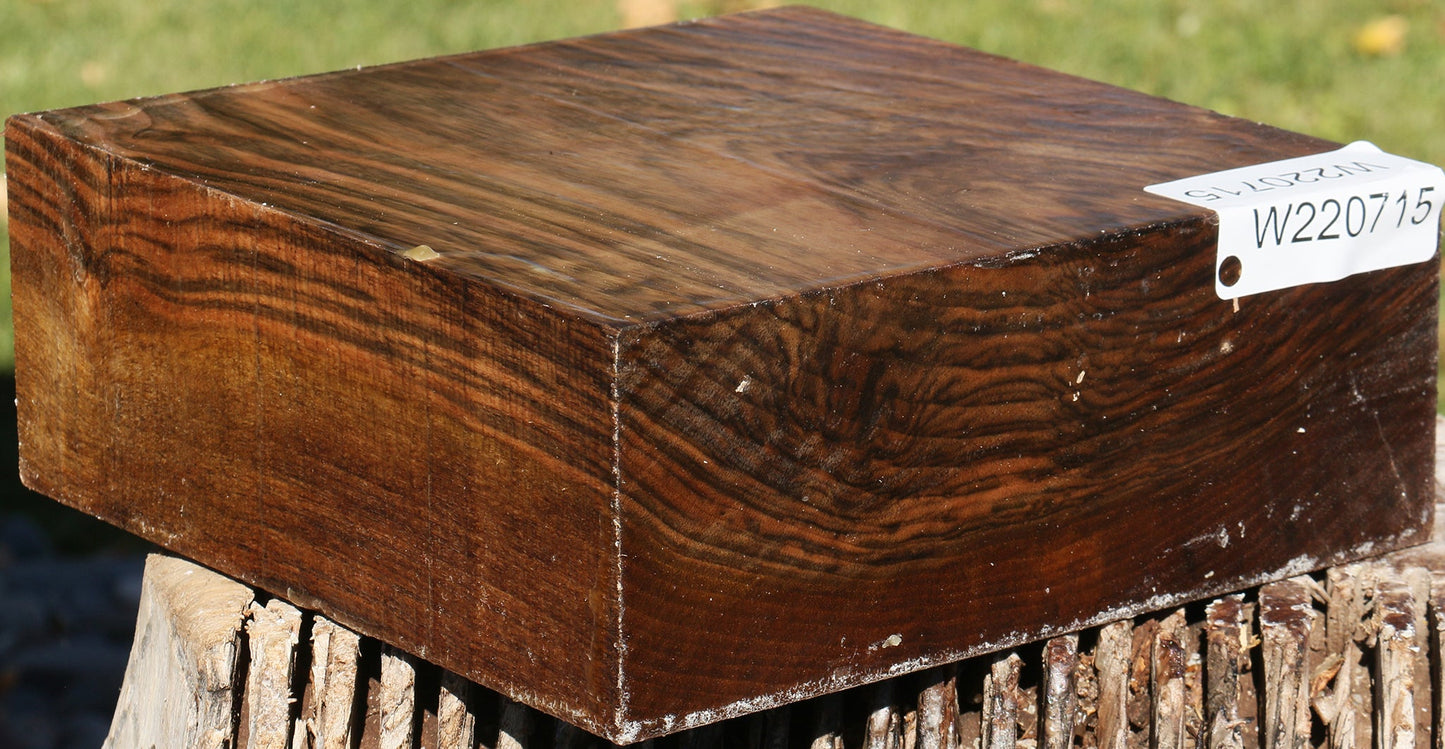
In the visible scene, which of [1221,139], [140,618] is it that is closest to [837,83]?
[1221,139]

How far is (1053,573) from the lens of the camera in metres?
1.70

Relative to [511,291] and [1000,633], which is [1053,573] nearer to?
[1000,633]

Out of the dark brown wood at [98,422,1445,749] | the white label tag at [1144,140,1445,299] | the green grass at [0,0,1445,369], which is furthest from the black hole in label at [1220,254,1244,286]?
the green grass at [0,0,1445,369]

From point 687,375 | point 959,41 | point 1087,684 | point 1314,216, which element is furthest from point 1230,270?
point 959,41

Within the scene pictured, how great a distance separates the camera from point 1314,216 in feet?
5.77

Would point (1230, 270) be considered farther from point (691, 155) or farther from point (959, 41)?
point (959, 41)

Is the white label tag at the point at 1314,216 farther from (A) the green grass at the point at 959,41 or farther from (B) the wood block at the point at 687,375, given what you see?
(A) the green grass at the point at 959,41

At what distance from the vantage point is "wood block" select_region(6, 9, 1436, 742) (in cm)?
145

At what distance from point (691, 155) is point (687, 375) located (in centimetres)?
51

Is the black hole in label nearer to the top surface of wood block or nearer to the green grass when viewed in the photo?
the top surface of wood block

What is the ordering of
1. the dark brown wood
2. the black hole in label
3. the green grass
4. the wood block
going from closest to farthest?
the wood block, the black hole in label, the dark brown wood, the green grass

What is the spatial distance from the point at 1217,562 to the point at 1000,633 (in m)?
0.26

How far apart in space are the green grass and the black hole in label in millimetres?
2956

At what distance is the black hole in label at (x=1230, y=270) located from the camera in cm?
170
